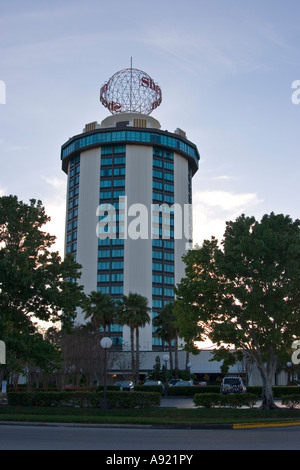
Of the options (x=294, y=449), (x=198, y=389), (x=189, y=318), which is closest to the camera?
(x=294, y=449)

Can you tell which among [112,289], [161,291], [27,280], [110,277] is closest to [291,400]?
[27,280]

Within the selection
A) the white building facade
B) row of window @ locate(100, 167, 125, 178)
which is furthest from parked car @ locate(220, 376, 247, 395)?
row of window @ locate(100, 167, 125, 178)

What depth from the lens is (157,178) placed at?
405ft

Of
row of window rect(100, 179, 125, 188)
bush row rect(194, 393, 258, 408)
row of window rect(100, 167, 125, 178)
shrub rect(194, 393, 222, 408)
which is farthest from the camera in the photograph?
row of window rect(100, 167, 125, 178)

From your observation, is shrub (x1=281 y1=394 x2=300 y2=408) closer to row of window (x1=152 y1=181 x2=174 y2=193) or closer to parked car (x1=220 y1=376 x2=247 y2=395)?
parked car (x1=220 y1=376 x2=247 y2=395)

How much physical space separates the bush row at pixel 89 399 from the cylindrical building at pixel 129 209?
78.8 meters

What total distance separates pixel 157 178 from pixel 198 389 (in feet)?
246

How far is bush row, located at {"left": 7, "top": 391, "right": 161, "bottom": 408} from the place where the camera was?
2992 cm

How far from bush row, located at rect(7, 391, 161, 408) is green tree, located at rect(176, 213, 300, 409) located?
5716 mm

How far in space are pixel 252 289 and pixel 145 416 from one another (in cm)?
984

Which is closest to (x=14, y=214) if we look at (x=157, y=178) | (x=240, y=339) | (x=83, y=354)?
(x=240, y=339)

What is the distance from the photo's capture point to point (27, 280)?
30625 millimetres

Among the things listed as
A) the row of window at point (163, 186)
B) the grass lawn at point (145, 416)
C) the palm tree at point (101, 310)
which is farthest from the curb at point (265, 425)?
the row of window at point (163, 186)

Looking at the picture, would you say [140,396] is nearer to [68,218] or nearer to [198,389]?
[198,389]
